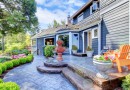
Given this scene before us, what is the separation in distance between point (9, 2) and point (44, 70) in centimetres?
1121

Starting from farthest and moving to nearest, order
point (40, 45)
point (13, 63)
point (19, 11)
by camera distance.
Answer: point (40, 45)
point (19, 11)
point (13, 63)

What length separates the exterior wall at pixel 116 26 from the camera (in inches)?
273

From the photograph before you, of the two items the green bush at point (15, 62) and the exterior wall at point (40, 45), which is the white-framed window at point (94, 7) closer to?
the green bush at point (15, 62)

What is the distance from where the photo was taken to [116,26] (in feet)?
25.4

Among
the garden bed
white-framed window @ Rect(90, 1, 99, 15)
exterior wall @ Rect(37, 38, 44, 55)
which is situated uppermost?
white-framed window @ Rect(90, 1, 99, 15)

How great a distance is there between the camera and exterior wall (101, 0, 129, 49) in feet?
22.7

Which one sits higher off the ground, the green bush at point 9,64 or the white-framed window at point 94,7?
the white-framed window at point 94,7

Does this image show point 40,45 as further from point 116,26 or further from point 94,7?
point 116,26

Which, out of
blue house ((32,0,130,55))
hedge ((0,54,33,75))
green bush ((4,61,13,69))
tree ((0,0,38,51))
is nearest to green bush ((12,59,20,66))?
hedge ((0,54,33,75))

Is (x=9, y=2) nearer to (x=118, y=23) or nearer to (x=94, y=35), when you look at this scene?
(x=94, y=35)

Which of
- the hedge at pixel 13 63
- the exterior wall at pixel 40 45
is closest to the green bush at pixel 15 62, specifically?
the hedge at pixel 13 63

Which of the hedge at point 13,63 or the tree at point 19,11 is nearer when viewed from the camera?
the hedge at point 13,63

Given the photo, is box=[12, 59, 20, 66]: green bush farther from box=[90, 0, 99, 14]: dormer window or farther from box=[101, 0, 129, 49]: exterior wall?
box=[90, 0, 99, 14]: dormer window

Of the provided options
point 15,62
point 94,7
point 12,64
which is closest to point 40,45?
point 94,7
